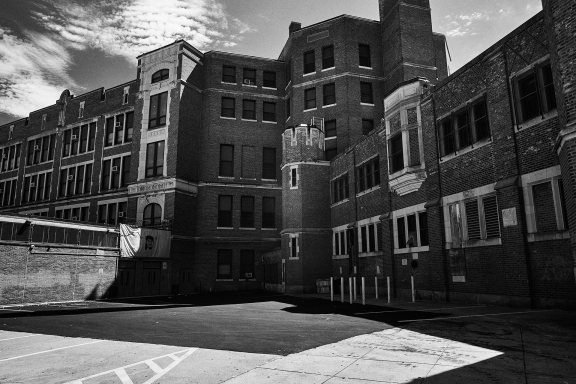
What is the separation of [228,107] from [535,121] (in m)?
31.0

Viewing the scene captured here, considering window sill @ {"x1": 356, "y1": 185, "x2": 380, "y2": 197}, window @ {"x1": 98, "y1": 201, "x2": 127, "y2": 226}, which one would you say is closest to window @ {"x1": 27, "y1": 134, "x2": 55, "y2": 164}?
window @ {"x1": 98, "y1": 201, "x2": 127, "y2": 226}

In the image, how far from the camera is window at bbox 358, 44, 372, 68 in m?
38.2

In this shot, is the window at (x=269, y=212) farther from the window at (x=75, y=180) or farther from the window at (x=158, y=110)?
the window at (x=75, y=180)

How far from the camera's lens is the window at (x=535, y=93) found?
13.3 metres

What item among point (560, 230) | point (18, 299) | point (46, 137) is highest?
point (46, 137)

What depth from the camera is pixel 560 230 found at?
12.7 meters

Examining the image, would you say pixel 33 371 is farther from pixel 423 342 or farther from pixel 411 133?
pixel 411 133

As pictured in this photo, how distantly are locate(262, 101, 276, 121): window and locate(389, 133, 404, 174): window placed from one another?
829 inches

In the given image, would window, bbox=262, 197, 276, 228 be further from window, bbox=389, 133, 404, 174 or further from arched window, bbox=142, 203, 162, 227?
window, bbox=389, 133, 404, 174

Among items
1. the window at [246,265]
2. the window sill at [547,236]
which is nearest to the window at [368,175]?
the window sill at [547,236]

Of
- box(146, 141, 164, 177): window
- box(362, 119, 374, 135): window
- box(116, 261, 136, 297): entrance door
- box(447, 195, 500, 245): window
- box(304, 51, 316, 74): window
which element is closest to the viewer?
box(447, 195, 500, 245): window

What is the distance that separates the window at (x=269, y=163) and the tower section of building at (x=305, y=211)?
26.1 feet

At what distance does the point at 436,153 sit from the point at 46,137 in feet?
149

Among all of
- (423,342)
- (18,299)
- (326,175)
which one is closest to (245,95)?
(326,175)
